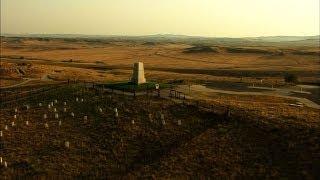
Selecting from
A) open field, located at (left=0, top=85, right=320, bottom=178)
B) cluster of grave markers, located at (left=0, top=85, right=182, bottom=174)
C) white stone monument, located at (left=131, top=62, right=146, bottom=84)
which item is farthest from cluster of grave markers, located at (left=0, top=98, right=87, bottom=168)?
white stone monument, located at (left=131, top=62, right=146, bottom=84)

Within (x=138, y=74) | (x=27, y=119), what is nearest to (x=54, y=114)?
(x=27, y=119)

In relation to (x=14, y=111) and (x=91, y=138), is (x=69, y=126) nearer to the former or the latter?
(x=91, y=138)

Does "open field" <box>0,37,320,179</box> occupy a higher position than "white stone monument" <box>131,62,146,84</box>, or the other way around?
"white stone monument" <box>131,62,146,84</box>

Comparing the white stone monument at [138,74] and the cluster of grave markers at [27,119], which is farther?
the white stone monument at [138,74]

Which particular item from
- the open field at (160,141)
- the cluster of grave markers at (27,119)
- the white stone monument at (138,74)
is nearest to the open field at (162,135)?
the open field at (160,141)

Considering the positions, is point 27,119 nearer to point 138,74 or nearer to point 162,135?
point 138,74

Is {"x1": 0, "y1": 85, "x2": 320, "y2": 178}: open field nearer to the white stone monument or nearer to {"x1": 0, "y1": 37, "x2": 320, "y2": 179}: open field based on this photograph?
{"x1": 0, "y1": 37, "x2": 320, "y2": 179}: open field

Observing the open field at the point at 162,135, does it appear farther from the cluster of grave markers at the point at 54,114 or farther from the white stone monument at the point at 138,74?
the white stone monument at the point at 138,74

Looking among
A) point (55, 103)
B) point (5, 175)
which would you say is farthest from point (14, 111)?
point (5, 175)

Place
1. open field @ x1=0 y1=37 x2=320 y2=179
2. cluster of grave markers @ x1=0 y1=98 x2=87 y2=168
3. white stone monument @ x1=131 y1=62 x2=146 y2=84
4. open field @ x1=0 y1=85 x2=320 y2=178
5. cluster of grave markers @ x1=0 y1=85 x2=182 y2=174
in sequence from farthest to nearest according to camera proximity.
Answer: white stone monument @ x1=131 y1=62 x2=146 y2=84 < cluster of grave markers @ x1=0 y1=85 x2=182 y2=174 < cluster of grave markers @ x1=0 y1=98 x2=87 y2=168 < open field @ x1=0 y1=37 x2=320 y2=179 < open field @ x1=0 y1=85 x2=320 y2=178

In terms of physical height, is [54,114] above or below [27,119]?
above

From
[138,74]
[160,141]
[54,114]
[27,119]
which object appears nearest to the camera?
[160,141]

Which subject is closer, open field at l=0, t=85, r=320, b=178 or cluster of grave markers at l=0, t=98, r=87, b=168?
open field at l=0, t=85, r=320, b=178

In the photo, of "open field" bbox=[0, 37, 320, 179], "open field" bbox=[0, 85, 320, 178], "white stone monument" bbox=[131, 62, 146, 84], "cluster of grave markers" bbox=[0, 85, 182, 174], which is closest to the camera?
"open field" bbox=[0, 85, 320, 178]
